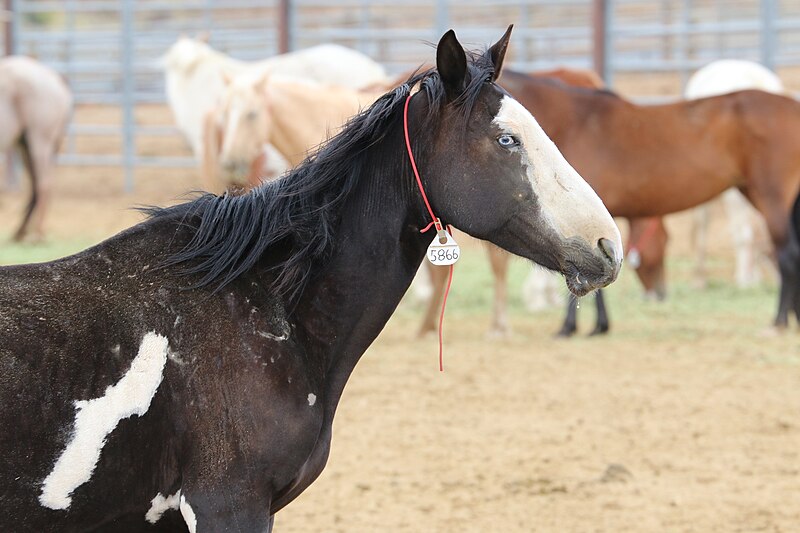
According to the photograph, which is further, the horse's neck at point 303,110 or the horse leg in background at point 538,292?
the horse leg in background at point 538,292

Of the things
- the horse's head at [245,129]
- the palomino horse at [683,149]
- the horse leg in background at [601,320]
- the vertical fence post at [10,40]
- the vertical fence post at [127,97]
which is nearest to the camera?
the palomino horse at [683,149]

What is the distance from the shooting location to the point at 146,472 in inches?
78.9

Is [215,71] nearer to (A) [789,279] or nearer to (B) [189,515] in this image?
(A) [789,279]

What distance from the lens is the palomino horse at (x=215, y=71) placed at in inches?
378

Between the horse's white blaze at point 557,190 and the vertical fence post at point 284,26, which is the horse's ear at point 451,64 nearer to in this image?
the horse's white blaze at point 557,190

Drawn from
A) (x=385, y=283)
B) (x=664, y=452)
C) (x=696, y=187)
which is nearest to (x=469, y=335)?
(x=696, y=187)

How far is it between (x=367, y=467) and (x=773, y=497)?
5.00 ft

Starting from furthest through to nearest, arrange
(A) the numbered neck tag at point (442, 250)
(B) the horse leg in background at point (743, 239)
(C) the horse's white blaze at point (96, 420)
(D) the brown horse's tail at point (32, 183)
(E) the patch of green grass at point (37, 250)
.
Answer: (D) the brown horse's tail at point (32, 183) → (E) the patch of green grass at point (37, 250) → (B) the horse leg in background at point (743, 239) → (A) the numbered neck tag at point (442, 250) → (C) the horse's white blaze at point (96, 420)

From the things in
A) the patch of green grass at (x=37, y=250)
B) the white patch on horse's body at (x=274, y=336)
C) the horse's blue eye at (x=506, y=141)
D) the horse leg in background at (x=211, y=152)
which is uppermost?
the horse's blue eye at (x=506, y=141)

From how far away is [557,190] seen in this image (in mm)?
2166

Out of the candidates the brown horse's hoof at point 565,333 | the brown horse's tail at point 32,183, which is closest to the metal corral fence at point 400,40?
the brown horse's tail at point 32,183

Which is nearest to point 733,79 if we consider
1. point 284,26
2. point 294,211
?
point 284,26

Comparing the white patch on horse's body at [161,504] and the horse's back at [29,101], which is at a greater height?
the white patch on horse's body at [161,504]

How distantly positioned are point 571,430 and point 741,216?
4.71 metres
